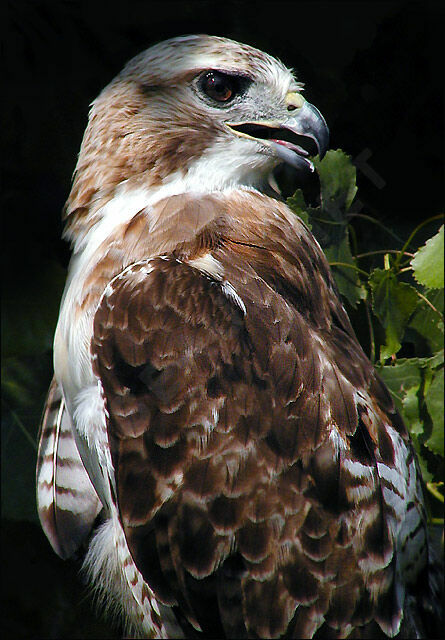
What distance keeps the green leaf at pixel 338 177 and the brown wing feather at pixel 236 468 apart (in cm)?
28

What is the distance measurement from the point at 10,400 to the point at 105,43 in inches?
30.6

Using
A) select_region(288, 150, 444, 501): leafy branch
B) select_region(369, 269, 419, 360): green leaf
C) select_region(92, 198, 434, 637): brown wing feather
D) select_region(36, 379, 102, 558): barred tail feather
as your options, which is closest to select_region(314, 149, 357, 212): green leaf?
select_region(288, 150, 444, 501): leafy branch

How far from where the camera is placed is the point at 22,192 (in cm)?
142

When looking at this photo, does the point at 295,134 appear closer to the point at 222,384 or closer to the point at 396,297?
the point at 396,297

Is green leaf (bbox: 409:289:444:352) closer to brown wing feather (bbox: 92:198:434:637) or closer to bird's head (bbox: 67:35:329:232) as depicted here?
brown wing feather (bbox: 92:198:434:637)

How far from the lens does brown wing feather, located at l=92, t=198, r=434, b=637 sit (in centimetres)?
99

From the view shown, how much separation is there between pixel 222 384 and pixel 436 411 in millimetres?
395

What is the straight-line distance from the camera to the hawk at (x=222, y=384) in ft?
3.27

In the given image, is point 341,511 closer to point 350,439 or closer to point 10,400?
point 350,439

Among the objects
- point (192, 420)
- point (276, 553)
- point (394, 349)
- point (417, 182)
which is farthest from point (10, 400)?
point (417, 182)

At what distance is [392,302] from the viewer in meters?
1.18

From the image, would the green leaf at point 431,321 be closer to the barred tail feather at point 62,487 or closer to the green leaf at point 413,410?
the green leaf at point 413,410

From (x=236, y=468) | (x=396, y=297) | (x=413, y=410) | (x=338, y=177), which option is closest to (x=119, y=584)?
(x=236, y=468)

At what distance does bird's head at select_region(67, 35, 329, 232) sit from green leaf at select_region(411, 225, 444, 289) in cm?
26
